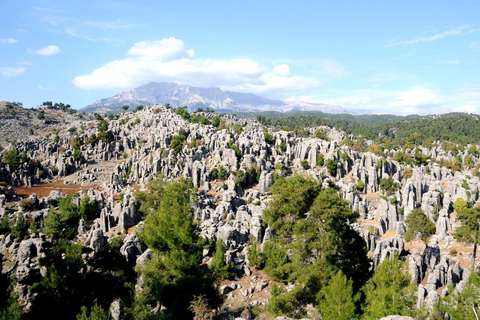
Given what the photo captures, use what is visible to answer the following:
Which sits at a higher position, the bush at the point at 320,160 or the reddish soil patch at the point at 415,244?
the bush at the point at 320,160

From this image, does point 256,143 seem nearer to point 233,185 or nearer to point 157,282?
point 233,185

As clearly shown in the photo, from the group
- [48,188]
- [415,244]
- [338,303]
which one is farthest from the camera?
[48,188]

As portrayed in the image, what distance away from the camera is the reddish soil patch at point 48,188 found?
67.0 m

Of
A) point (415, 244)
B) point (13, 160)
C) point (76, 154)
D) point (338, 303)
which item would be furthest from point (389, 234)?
point (13, 160)

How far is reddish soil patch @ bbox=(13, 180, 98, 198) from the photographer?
67.0 meters

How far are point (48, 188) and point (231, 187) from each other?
47.5 meters

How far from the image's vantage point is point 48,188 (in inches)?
2847

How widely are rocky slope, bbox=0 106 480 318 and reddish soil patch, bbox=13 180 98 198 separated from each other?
243cm

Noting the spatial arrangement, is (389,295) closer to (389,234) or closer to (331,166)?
(389,234)

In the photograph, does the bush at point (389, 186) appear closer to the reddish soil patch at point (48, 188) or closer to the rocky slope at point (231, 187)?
the rocky slope at point (231, 187)

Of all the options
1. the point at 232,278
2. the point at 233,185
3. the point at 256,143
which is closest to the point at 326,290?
the point at 232,278

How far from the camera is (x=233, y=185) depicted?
5738cm

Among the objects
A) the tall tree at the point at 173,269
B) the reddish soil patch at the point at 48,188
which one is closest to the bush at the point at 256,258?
the tall tree at the point at 173,269

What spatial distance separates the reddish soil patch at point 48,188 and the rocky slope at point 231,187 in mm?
2433
